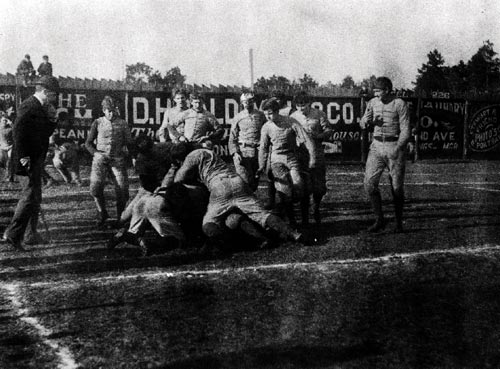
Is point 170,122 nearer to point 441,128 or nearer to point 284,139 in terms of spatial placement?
point 284,139

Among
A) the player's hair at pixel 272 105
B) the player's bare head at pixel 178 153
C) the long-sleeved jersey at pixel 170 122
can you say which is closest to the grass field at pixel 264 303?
the player's bare head at pixel 178 153

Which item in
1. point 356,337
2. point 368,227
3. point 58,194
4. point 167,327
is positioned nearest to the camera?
point 356,337

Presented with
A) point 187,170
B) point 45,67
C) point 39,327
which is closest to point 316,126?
point 187,170

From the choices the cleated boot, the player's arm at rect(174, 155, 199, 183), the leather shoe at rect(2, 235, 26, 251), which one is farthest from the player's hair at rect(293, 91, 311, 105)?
the leather shoe at rect(2, 235, 26, 251)

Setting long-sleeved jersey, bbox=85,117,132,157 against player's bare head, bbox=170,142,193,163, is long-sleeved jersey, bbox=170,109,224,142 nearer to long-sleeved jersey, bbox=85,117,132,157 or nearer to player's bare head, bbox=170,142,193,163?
long-sleeved jersey, bbox=85,117,132,157

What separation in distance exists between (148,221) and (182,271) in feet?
4.32

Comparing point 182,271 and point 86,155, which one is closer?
point 182,271

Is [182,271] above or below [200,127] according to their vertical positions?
below

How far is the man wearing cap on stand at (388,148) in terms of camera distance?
31.5 ft

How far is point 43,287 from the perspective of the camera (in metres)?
6.61

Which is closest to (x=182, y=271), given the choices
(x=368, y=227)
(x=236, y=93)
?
(x=368, y=227)

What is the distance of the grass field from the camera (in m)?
4.59

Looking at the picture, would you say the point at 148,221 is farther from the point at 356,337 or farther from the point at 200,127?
the point at 356,337

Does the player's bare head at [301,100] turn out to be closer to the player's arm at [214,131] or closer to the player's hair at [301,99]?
the player's hair at [301,99]
